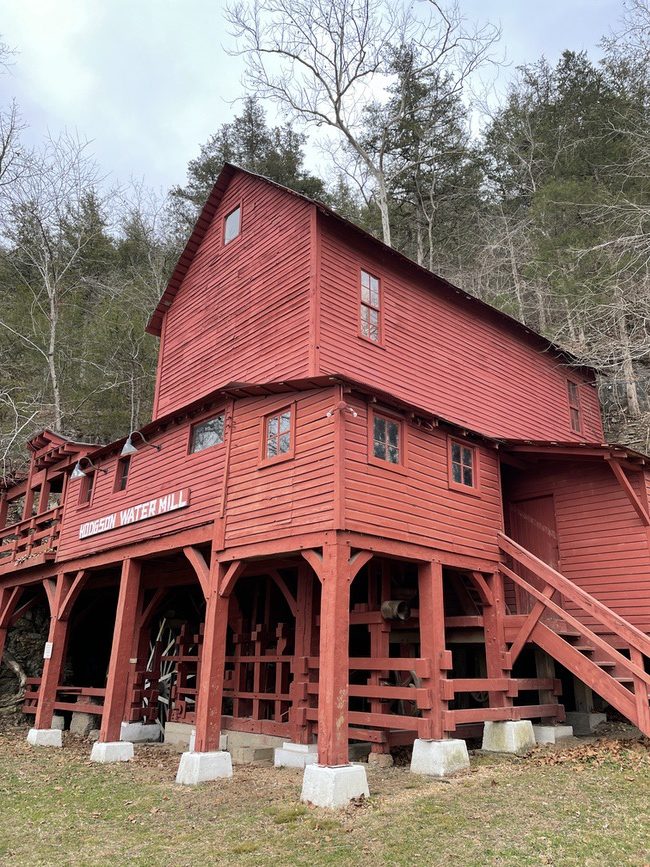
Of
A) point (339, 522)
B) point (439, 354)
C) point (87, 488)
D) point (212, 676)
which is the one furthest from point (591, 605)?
point (87, 488)

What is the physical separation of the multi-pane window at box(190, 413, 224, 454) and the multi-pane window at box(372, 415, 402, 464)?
3.08m

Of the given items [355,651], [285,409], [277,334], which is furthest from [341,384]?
[355,651]

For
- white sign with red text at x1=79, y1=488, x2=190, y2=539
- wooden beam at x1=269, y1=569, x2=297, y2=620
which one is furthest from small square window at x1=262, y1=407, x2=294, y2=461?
wooden beam at x1=269, y1=569, x2=297, y2=620

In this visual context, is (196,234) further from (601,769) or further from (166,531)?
(601,769)

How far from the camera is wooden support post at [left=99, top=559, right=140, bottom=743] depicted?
1227 centimetres

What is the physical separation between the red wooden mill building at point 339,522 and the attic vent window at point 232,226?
54 mm

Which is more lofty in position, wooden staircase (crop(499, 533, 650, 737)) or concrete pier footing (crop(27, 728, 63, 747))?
wooden staircase (crop(499, 533, 650, 737))

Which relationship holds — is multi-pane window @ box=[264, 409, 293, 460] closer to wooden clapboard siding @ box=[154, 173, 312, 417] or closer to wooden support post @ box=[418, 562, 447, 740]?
wooden clapboard siding @ box=[154, 173, 312, 417]

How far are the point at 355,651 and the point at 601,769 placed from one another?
7.60m

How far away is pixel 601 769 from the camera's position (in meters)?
8.78

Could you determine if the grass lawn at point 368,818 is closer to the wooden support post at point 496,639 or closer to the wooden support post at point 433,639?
the wooden support post at point 433,639

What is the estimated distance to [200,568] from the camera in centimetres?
1119

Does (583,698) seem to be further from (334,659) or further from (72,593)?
(72,593)

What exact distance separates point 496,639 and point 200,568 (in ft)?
17.3
